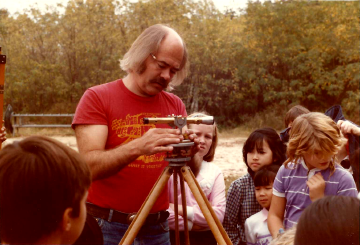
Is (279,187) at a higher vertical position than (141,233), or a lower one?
higher

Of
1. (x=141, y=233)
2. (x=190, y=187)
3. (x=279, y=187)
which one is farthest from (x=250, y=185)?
(x=190, y=187)

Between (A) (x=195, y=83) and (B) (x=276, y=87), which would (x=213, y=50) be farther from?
(B) (x=276, y=87)

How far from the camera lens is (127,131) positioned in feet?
8.87

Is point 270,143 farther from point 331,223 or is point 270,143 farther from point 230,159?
point 230,159

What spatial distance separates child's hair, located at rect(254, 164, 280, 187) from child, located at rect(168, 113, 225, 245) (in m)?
0.32

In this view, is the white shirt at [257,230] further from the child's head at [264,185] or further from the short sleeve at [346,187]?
the short sleeve at [346,187]

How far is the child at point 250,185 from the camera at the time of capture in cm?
377

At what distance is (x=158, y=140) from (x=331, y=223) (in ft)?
3.22

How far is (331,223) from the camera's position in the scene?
154 centimetres

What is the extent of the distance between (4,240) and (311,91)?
24566 mm

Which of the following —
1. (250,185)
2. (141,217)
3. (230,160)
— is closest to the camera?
(141,217)

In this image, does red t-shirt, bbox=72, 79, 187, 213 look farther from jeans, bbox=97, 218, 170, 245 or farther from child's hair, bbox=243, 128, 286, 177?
child's hair, bbox=243, 128, 286, 177

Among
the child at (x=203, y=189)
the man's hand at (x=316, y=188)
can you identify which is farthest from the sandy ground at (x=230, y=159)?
the man's hand at (x=316, y=188)

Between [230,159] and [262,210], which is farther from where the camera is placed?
[230,159]
